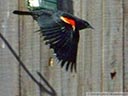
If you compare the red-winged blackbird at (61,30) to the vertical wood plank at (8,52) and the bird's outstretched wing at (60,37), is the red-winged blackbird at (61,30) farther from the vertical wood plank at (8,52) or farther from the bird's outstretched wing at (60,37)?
the vertical wood plank at (8,52)

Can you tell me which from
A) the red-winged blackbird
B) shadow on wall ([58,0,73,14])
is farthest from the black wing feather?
shadow on wall ([58,0,73,14])

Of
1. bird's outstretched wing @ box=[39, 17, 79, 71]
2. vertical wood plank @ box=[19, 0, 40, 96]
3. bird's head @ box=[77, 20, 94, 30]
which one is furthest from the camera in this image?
vertical wood plank @ box=[19, 0, 40, 96]

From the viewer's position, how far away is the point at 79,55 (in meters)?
4.30

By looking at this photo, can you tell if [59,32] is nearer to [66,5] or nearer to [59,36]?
[59,36]

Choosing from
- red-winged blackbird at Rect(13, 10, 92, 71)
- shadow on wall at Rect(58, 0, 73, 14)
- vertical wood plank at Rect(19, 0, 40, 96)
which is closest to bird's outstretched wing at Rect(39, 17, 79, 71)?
red-winged blackbird at Rect(13, 10, 92, 71)

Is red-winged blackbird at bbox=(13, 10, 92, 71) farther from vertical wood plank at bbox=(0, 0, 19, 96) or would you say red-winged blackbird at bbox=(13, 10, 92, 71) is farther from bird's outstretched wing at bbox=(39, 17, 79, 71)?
vertical wood plank at bbox=(0, 0, 19, 96)

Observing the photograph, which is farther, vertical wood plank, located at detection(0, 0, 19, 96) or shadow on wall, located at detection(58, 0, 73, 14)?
vertical wood plank, located at detection(0, 0, 19, 96)

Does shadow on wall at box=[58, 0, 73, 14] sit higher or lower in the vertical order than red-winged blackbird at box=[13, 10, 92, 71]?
higher

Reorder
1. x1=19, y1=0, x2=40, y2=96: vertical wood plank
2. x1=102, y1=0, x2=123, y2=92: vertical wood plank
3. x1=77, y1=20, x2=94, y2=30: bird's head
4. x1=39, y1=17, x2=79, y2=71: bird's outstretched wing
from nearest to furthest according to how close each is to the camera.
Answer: x1=39, y1=17, x2=79, y2=71: bird's outstretched wing, x1=77, y1=20, x2=94, y2=30: bird's head, x1=102, y1=0, x2=123, y2=92: vertical wood plank, x1=19, y1=0, x2=40, y2=96: vertical wood plank

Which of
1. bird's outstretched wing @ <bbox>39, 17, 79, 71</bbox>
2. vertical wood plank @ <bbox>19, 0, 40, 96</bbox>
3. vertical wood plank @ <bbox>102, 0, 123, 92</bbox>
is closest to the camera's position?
bird's outstretched wing @ <bbox>39, 17, 79, 71</bbox>

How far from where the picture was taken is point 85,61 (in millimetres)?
4301

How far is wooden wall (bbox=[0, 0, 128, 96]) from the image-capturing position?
4.26 m

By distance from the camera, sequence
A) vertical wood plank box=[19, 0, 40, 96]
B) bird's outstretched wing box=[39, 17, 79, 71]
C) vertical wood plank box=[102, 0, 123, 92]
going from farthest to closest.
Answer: vertical wood plank box=[19, 0, 40, 96] → vertical wood plank box=[102, 0, 123, 92] → bird's outstretched wing box=[39, 17, 79, 71]

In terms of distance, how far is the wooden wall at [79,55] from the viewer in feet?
14.0
